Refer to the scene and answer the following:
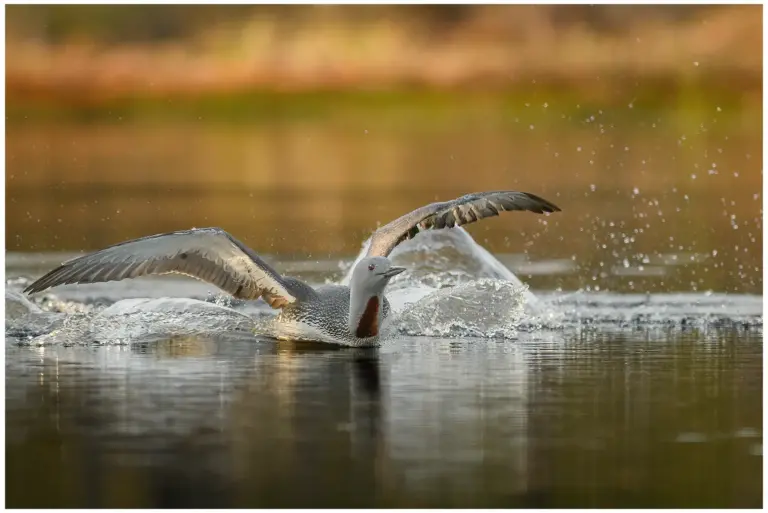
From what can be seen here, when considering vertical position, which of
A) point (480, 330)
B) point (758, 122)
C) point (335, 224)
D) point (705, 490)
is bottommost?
point (705, 490)

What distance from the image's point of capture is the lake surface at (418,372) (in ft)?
31.1

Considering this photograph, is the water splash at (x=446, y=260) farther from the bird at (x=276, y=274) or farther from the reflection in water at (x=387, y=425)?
the reflection in water at (x=387, y=425)

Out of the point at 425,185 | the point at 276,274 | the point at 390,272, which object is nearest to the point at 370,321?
the point at 390,272

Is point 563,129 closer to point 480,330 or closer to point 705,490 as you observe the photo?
point 480,330

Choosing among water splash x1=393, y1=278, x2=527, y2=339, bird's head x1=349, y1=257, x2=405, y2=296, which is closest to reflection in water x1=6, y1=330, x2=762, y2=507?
bird's head x1=349, y1=257, x2=405, y2=296

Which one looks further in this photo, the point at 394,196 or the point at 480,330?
the point at 394,196

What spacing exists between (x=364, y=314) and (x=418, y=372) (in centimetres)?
157

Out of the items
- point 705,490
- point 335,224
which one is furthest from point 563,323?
point 335,224

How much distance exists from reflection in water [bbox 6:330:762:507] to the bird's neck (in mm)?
301

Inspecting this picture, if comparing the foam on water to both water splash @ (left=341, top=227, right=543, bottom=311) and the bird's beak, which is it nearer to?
water splash @ (left=341, top=227, right=543, bottom=311)

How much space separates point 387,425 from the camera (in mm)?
10836

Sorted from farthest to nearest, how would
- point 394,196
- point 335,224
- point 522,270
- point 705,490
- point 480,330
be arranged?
point 394,196, point 335,224, point 522,270, point 480,330, point 705,490

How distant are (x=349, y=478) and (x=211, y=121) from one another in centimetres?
5387

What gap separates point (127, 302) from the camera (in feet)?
51.3
